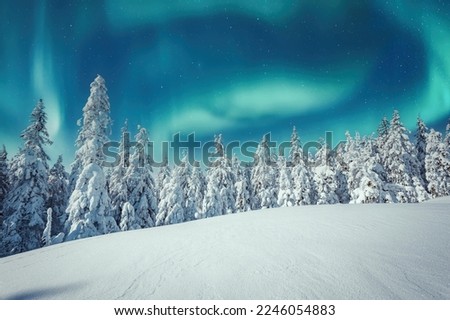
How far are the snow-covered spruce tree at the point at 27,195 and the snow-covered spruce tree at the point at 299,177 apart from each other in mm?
28043

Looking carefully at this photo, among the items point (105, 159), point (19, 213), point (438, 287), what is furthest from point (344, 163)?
point (19, 213)

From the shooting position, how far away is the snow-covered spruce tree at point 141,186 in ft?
78.7

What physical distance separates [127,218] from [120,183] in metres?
4.53

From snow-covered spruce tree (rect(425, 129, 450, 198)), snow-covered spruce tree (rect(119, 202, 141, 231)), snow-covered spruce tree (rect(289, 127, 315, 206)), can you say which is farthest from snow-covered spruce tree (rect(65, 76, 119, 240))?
snow-covered spruce tree (rect(425, 129, 450, 198))

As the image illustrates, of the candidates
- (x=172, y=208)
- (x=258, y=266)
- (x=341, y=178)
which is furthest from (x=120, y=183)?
(x=341, y=178)

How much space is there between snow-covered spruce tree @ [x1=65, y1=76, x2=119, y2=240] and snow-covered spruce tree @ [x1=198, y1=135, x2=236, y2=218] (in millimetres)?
16611

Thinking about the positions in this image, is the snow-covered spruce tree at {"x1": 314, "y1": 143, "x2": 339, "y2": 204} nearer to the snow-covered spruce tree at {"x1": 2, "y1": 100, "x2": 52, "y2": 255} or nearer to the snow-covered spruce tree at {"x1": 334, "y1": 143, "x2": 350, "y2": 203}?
the snow-covered spruce tree at {"x1": 334, "y1": 143, "x2": 350, "y2": 203}

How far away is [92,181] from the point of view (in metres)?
16.9

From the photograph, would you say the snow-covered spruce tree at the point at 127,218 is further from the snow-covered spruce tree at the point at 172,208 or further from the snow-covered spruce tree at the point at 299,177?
the snow-covered spruce tree at the point at 299,177

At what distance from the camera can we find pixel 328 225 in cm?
731

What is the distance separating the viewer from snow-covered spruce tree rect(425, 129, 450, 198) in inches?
1252

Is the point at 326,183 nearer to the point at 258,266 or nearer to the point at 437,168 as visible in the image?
the point at 437,168
